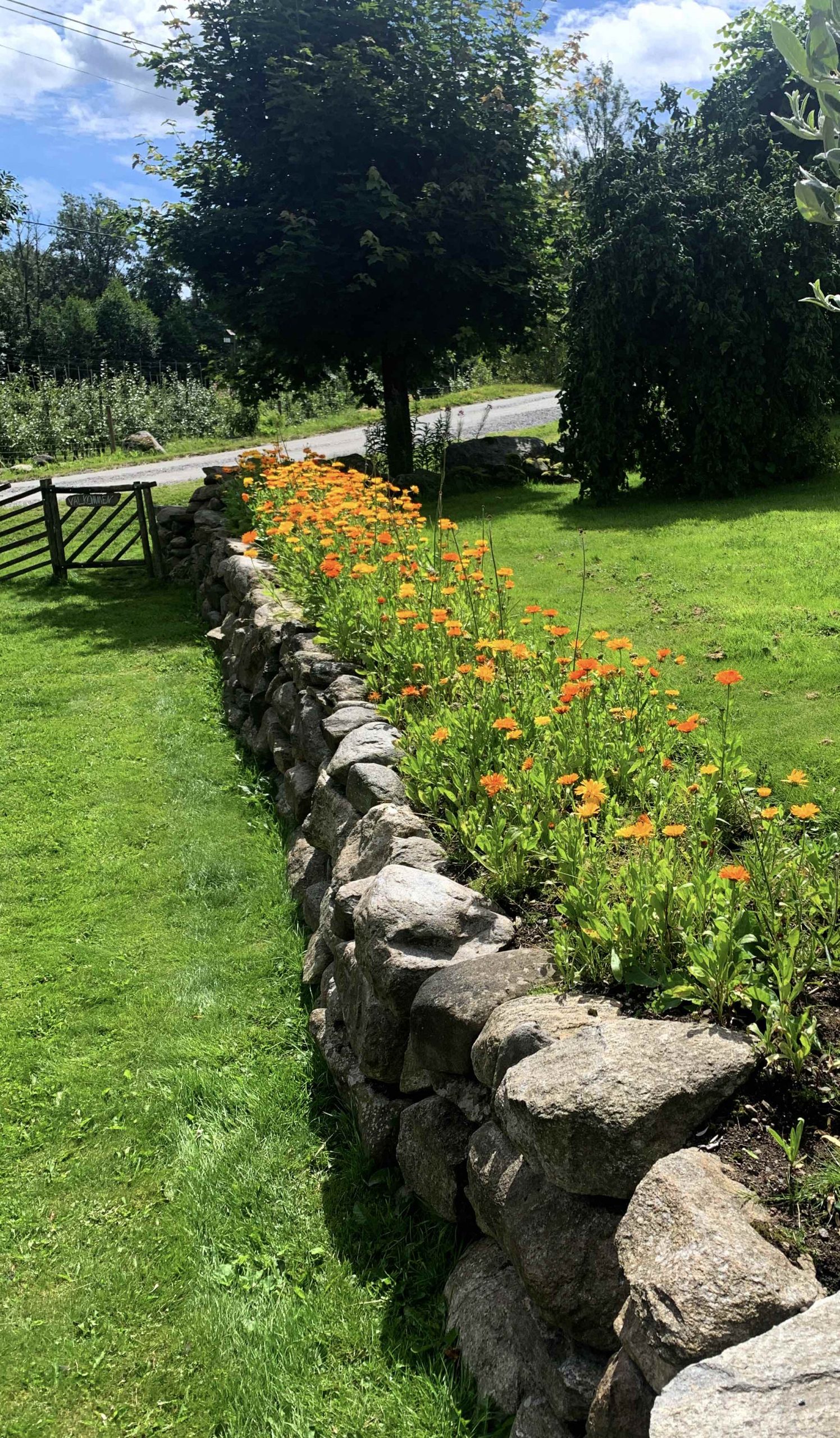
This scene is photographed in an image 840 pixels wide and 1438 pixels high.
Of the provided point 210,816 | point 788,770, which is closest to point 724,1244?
point 788,770

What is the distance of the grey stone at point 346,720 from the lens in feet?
14.7

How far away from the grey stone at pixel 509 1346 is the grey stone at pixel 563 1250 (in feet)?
0.21

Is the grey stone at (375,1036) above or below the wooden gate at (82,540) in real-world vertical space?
below

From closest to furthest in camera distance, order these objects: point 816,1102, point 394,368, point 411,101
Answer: point 816,1102 < point 411,101 < point 394,368

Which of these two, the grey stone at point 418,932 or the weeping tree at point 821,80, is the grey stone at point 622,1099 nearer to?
the grey stone at point 418,932

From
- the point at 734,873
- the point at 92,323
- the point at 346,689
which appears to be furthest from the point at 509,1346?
the point at 92,323

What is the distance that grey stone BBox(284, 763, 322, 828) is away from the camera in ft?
16.9

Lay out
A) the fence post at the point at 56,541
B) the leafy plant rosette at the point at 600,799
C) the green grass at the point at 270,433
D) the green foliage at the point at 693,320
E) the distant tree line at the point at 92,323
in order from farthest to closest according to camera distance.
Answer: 1. the distant tree line at the point at 92,323
2. the green grass at the point at 270,433
3. the fence post at the point at 56,541
4. the green foliage at the point at 693,320
5. the leafy plant rosette at the point at 600,799

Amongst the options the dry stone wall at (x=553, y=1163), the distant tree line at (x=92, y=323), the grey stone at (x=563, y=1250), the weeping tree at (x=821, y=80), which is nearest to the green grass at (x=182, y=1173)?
the dry stone wall at (x=553, y=1163)

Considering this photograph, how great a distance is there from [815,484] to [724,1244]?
438 inches

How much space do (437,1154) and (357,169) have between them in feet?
39.6

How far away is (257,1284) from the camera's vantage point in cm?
281

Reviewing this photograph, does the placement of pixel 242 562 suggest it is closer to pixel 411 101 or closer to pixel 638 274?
pixel 638 274

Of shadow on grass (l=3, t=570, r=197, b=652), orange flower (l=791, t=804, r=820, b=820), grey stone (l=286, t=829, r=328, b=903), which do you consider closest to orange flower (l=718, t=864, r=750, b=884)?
orange flower (l=791, t=804, r=820, b=820)
